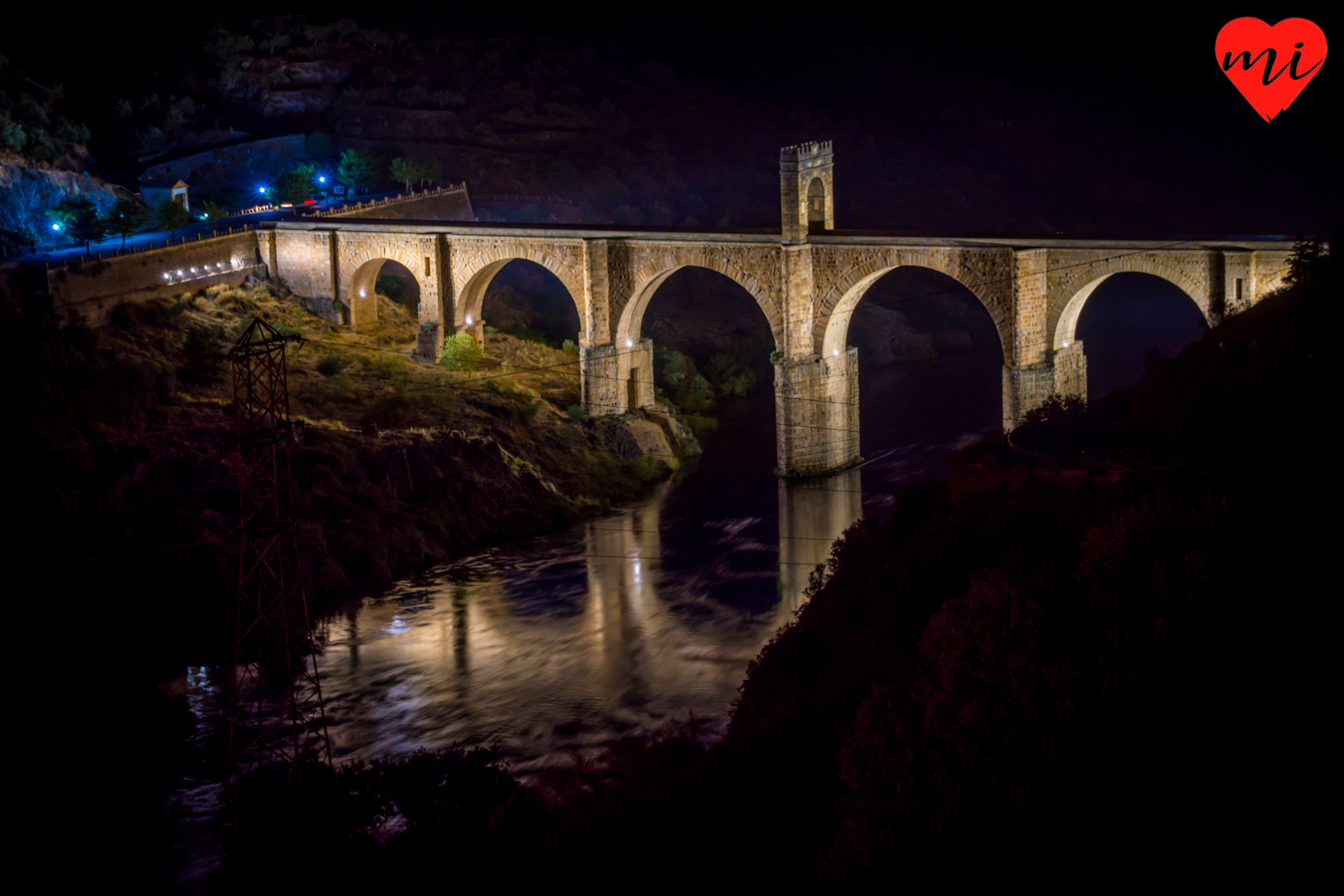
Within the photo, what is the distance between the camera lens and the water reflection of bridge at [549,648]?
2417cm

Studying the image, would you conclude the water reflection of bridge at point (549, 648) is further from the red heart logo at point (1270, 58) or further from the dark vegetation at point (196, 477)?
the red heart logo at point (1270, 58)

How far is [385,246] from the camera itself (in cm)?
4353

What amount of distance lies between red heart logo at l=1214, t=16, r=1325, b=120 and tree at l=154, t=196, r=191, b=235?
35.4 m

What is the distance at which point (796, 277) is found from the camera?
35.0m

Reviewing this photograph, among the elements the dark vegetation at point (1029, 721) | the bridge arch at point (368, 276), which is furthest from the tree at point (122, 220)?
the dark vegetation at point (1029, 721)

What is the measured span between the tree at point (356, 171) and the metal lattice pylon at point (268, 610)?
29463 mm

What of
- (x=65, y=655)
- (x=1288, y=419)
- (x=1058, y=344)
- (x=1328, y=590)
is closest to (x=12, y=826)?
(x=65, y=655)

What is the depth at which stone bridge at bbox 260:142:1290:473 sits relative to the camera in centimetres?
3064

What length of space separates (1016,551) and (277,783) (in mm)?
12192

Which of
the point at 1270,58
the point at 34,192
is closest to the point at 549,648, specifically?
the point at 1270,58

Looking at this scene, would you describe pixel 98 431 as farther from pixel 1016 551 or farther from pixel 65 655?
pixel 1016 551

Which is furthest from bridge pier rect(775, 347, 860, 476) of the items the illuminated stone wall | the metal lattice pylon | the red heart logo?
the illuminated stone wall

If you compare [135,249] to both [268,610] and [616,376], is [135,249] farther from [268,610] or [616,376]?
[268,610]

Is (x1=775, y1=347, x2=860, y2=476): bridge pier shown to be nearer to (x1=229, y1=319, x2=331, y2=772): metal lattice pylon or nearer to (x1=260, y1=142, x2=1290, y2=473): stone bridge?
(x1=260, y1=142, x2=1290, y2=473): stone bridge
